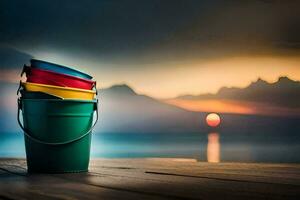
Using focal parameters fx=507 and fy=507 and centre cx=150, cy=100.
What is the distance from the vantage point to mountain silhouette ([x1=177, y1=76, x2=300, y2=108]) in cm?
418

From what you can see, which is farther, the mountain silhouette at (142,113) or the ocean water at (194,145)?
the mountain silhouette at (142,113)

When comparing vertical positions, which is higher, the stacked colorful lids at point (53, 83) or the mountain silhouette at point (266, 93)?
the mountain silhouette at point (266, 93)

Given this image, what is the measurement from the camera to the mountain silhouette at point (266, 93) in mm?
4180

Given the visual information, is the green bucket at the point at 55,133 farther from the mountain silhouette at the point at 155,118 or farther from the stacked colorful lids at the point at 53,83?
the mountain silhouette at the point at 155,118

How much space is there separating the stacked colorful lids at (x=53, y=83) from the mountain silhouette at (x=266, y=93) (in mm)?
1921

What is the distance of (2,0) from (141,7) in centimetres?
118

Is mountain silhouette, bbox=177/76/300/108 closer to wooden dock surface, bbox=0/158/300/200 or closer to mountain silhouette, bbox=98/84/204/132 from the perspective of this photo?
mountain silhouette, bbox=98/84/204/132

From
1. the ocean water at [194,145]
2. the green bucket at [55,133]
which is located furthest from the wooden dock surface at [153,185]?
the ocean water at [194,145]

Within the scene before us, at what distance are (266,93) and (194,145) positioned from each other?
748mm

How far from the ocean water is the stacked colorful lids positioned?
68.1 inches

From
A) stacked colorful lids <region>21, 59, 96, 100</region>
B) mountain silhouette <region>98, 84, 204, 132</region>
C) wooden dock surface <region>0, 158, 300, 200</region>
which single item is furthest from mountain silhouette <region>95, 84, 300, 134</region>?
wooden dock surface <region>0, 158, 300, 200</region>

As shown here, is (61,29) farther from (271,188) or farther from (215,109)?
(271,188)

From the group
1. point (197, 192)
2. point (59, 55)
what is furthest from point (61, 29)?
point (197, 192)

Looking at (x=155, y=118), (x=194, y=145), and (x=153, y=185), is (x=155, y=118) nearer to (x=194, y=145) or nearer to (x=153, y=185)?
(x=194, y=145)
